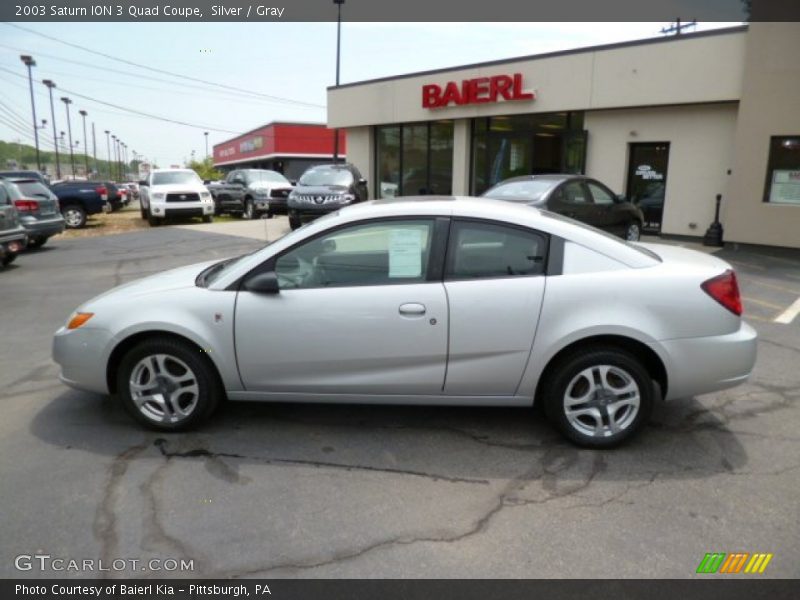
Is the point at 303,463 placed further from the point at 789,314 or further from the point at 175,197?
the point at 175,197

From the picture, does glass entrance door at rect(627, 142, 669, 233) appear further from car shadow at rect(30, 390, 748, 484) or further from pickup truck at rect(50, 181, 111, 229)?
pickup truck at rect(50, 181, 111, 229)

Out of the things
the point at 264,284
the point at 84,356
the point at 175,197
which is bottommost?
the point at 84,356

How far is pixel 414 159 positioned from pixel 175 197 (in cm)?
797

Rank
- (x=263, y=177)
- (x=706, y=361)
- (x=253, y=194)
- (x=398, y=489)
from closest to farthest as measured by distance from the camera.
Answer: (x=398, y=489), (x=706, y=361), (x=253, y=194), (x=263, y=177)

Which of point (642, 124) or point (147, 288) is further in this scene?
point (642, 124)

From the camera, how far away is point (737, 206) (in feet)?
41.9

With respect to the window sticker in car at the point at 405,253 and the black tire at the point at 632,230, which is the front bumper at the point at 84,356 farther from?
the black tire at the point at 632,230

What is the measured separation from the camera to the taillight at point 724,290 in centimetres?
366

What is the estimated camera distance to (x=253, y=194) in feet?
68.4

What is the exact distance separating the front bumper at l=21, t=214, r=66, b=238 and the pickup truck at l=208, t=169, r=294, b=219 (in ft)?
25.5

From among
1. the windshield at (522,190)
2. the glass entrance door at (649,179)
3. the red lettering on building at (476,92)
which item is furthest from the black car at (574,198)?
the red lettering on building at (476,92)

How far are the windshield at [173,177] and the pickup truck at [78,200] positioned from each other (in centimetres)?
171

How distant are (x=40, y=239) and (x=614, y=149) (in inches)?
556

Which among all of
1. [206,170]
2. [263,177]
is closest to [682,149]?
[263,177]
